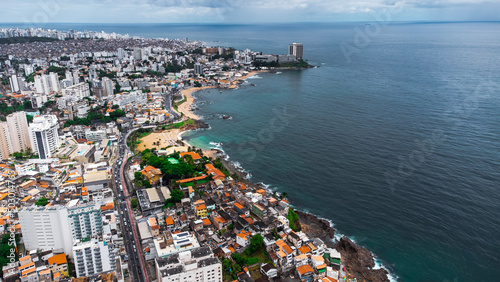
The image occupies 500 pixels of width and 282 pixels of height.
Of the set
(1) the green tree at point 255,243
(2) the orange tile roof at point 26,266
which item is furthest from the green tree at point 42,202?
(1) the green tree at point 255,243

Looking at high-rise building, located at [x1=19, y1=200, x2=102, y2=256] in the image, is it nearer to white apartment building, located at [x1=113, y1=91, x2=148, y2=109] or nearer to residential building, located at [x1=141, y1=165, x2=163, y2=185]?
residential building, located at [x1=141, y1=165, x2=163, y2=185]

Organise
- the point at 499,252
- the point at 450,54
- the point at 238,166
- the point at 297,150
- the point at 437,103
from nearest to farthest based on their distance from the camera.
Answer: the point at 499,252
the point at 238,166
the point at 297,150
the point at 437,103
the point at 450,54

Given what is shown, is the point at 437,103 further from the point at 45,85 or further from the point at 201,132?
the point at 45,85

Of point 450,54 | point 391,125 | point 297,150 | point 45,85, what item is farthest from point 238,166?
point 450,54

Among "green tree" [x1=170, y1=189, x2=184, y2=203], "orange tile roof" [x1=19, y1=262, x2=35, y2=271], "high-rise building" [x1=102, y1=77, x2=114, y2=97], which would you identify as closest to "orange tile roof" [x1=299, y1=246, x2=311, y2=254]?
"green tree" [x1=170, y1=189, x2=184, y2=203]

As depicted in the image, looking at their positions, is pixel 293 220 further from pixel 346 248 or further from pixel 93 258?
pixel 93 258

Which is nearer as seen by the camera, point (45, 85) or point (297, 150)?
point (297, 150)
